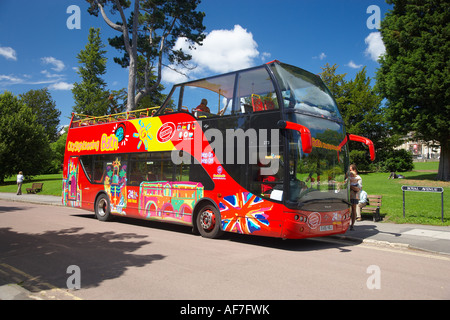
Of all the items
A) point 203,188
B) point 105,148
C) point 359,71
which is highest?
point 359,71

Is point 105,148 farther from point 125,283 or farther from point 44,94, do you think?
point 44,94

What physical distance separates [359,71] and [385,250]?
4075 centimetres

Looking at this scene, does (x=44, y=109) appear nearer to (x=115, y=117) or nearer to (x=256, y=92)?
(x=115, y=117)

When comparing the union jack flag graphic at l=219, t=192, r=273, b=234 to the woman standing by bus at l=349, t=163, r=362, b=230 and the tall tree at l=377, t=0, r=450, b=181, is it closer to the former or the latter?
the woman standing by bus at l=349, t=163, r=362, b=230

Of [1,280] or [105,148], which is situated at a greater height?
[105,148]

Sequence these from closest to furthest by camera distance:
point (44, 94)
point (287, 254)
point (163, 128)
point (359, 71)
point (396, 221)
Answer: point (287, 254) < point (163, 128) < point (396, 221) < point (359, 71) < point (44, 94)

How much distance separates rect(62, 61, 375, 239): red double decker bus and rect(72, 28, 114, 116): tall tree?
41859mm

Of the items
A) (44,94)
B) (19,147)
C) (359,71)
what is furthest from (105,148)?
(44,94)

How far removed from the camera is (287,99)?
26.0ft

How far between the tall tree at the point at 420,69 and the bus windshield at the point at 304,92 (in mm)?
18099

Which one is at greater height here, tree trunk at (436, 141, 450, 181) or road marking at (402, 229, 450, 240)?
tree trunk at (436, 141, 450, 181)

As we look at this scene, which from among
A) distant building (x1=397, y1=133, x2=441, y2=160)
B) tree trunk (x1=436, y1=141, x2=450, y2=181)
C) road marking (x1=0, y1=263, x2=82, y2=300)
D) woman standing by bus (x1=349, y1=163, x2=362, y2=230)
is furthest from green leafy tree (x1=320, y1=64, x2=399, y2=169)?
road marking (x1=0, y1=263, x2=82, y2=300)

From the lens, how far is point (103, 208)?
13.3m

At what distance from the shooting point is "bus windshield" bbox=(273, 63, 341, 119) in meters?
7.98
